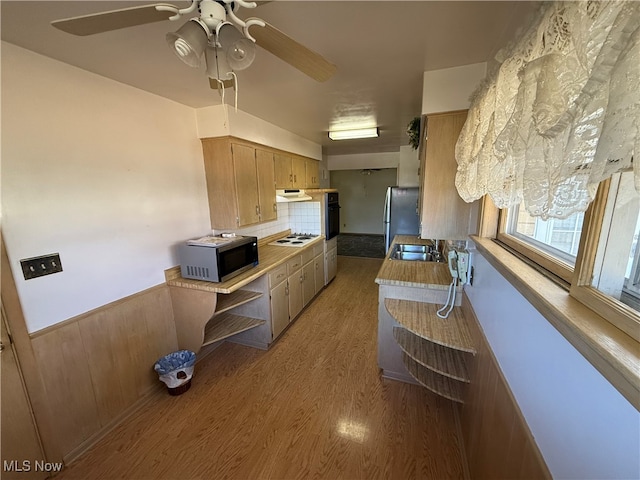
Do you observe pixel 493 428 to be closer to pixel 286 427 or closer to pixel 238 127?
pixel 286 427

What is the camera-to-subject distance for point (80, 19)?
85 centimetres

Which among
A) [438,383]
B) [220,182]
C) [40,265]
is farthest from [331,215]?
[40,265]

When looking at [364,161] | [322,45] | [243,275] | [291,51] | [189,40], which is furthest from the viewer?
[364,161]

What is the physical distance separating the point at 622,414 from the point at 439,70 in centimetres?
188

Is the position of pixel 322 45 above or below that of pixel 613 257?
above

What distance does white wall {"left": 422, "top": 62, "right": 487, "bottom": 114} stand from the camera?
160 cm

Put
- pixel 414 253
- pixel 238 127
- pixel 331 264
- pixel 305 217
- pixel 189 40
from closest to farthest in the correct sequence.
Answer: pixel 189 40, pixel 238 127, pixel 414 253, pixel 305 217, pixel 331 264

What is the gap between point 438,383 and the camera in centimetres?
180

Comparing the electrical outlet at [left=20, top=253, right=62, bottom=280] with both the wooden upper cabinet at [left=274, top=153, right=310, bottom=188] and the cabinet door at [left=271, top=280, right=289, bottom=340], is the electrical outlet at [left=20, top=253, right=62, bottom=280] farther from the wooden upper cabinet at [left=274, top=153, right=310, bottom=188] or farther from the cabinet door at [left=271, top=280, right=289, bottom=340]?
the wooden upper cabinet at [left=274, top=153, right=310, bottom=188]

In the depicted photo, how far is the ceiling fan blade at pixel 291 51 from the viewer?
3.02 ft

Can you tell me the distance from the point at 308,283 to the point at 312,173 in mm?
1876

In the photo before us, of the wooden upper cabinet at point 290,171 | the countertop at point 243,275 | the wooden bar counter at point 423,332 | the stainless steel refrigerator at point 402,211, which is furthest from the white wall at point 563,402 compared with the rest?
the stainless steel refrigerator at point 402,211

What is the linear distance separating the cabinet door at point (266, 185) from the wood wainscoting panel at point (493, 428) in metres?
2.27

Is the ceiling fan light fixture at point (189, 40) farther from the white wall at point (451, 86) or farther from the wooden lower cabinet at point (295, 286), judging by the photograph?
the wooden lower cabinet at point (295, 286)
